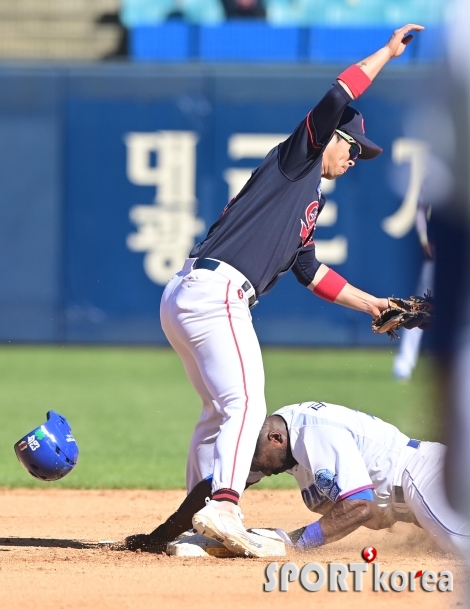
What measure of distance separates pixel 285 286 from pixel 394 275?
1.14 meters

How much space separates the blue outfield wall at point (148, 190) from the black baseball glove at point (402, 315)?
259 inches

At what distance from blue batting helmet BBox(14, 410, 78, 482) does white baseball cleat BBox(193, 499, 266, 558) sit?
2.16 ft

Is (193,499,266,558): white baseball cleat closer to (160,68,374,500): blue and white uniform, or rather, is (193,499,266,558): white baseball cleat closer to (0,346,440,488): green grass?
(160,68,374,500): blue and white uniform

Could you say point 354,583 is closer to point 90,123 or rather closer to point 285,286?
point 285,286

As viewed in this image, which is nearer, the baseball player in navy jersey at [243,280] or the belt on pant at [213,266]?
the baseball player in navy jersey at [243,280]

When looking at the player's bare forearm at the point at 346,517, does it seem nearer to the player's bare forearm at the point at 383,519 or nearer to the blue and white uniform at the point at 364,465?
the blue and white uniform at the point at 364,465

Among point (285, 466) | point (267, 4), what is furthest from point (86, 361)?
point (285, 466)

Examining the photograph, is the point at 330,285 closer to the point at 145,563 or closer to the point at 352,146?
the point at 352,146

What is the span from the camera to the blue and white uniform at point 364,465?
3.61m

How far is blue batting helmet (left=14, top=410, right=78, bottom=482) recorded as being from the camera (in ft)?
12.6

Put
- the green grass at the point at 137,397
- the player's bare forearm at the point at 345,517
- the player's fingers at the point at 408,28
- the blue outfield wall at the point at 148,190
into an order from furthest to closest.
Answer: the blue outfield wall at the point at 148,190 < the green grass at the point at 137,397 < the player's fingers at the point at 408,28 < the player's bare forearm at the point at 345,517

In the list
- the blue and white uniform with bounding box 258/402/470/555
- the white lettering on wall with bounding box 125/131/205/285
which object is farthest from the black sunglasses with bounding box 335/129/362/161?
the white lettering on wall with bounding box 125/131/205/285

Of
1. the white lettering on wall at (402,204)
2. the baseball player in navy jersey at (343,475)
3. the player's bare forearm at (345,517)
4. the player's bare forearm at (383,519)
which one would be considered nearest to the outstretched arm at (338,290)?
the baseball player in navy jersey at (343,475)

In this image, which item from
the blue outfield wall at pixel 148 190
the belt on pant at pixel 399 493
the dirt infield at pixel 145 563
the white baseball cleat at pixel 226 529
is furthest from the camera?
the blue outfield wall at pixel 148 190
